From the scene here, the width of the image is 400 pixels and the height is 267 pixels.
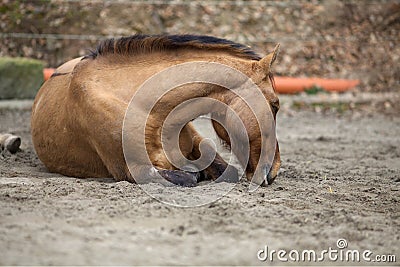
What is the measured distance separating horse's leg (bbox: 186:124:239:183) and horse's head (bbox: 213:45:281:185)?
256 millimetres

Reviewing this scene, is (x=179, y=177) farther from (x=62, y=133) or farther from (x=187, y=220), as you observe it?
(x=62, y=133)

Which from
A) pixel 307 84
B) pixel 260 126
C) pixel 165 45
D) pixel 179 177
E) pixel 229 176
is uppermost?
pixel 165 45

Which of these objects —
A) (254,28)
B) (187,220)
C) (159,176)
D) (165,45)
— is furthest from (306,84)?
(187,220)

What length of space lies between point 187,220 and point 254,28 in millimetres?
8742

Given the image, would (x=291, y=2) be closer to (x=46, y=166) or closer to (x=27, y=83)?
(x=27, y=83)

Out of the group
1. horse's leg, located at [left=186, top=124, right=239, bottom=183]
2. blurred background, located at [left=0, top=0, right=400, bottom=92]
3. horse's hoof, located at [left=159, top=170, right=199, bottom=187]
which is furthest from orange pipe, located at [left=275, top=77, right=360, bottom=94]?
horse's hoof, located at [left=159, top=170, right=199, bottom=187]

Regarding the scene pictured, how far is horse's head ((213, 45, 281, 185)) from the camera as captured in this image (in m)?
4.46

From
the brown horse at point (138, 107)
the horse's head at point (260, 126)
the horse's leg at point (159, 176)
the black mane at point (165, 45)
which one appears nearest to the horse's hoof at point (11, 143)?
the brown horse at point (138, 107)

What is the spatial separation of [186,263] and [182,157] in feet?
6.62

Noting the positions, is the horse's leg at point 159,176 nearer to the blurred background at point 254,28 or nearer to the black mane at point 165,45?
the black mane at point 165,45

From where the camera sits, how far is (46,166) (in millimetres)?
5379

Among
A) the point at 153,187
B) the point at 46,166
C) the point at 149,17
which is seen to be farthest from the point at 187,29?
the point at 153,187

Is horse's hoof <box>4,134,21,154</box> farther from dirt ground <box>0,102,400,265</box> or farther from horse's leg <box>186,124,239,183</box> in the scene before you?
horse's leg <box>186,124,239,183</box>

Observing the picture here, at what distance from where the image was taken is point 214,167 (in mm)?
5020
